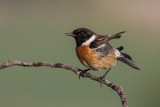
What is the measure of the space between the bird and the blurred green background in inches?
350

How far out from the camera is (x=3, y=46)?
24.9 metres

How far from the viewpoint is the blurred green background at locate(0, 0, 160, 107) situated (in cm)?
1814

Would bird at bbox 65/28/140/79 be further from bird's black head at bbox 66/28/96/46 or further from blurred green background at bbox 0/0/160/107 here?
blurred green background at bbox 0/0/160/107

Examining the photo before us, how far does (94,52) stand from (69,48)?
17886mm

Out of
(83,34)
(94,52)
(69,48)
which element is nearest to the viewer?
(83,34)

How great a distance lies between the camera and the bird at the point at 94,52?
7223 millimetres

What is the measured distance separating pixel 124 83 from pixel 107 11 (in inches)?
583

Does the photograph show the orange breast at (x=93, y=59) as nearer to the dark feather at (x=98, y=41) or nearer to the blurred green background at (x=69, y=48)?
the dark feather at (x=98, y=41)

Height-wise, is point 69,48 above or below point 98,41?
below

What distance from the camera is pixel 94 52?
292 inches

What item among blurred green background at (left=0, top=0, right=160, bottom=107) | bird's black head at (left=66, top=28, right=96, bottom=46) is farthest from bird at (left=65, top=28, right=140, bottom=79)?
blurred green background at (left=0, top=0, right=160, bottom=107)

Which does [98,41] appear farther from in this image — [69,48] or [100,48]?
[69,48]

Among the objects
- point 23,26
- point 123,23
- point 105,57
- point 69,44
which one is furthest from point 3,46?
point 105,57

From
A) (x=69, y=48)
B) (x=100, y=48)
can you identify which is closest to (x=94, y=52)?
(x=100, y=48)
